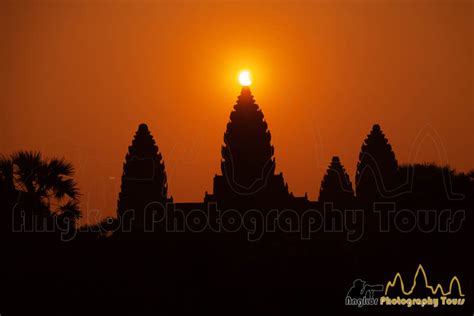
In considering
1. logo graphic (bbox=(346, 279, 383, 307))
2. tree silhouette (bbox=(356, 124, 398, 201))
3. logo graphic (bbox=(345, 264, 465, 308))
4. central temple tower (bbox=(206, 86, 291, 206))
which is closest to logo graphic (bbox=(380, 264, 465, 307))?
logo graphic (bbox=(345, 264, 465, 308))

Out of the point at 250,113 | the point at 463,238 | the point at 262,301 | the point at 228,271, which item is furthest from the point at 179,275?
the point at 250,113

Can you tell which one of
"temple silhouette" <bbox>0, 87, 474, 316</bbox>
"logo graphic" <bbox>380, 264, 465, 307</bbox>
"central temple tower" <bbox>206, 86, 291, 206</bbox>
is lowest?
"logo graphic" <bbox>380, 264, 465, 307</bbox>

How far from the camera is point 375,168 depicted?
2550 centimetres

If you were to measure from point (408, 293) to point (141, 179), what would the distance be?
12.3 meters

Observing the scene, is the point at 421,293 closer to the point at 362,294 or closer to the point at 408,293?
the point at 408,293

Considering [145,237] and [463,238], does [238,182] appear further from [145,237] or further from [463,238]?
[463,238]

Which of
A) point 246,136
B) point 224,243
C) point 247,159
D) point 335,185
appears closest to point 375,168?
point 335,185

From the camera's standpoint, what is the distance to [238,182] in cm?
2816

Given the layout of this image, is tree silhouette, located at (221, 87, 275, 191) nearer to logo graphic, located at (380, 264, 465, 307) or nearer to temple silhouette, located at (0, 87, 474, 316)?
temple silhouette, located at (0, 87, 474, 316)

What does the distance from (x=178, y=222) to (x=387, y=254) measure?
26.1ft

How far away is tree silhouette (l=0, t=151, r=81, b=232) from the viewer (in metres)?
18.6

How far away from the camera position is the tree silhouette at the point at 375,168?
23.7 meters

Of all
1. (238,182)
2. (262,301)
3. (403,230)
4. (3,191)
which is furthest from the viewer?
(238,182)

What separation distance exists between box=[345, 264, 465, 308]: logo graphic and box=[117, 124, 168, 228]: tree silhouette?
31.1 ft
